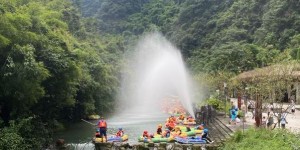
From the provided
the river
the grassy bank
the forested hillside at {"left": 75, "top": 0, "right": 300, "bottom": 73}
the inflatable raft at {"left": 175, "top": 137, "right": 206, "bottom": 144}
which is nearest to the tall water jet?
the forested hillside at {"left": 75, "top": 0, "right": 300, "bottom": 73}

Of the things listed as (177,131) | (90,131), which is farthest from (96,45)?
(177,131)

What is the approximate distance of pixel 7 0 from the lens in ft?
74.4

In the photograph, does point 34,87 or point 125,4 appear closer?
point 34,87

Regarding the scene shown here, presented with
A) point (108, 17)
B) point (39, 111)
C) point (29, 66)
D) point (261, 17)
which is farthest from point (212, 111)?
point (108, 17)

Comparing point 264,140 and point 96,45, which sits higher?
point 96,45

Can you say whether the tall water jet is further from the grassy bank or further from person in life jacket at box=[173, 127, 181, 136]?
the grassy bank

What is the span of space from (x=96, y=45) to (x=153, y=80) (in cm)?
1017

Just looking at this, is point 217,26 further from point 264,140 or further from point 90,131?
point 264,140

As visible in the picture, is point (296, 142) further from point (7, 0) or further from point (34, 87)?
point (7, 0)

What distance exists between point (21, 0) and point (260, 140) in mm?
21996

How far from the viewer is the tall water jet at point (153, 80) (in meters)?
49.5

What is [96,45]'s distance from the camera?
5972 centimetres

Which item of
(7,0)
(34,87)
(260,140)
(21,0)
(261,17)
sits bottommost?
(260,140)

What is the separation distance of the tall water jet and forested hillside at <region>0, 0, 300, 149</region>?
376 cm
